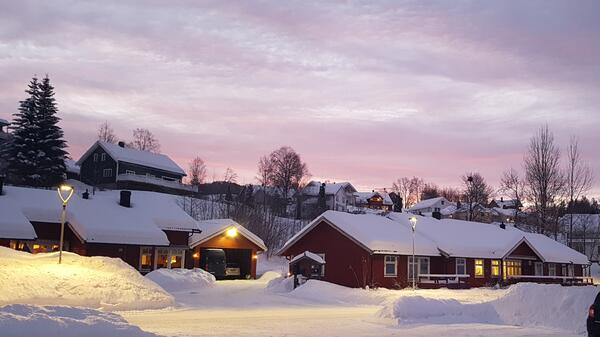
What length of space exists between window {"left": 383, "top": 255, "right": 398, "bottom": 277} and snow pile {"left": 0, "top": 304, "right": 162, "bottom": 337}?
2730cm

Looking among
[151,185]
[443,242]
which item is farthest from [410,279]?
[151,185]

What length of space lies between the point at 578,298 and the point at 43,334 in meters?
16.5

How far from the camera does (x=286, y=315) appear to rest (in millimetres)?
22719

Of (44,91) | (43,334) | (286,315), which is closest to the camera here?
(43,334)

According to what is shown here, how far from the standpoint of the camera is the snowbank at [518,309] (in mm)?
20250

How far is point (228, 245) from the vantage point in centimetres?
4850

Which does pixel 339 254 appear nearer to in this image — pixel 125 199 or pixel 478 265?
pixel 478 265

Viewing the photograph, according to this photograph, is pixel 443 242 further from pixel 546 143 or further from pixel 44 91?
pixel 44 91

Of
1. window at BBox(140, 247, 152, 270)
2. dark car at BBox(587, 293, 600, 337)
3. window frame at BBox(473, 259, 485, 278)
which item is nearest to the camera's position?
dark car at BBox(587, 293, 600, 337)

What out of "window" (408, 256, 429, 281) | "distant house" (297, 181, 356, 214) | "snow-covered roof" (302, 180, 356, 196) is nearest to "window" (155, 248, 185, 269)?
"window" (408, 256, 429, 281)

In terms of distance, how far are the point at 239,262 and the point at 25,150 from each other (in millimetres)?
25873

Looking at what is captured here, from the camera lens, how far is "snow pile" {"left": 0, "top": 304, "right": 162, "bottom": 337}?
1273 centimetres

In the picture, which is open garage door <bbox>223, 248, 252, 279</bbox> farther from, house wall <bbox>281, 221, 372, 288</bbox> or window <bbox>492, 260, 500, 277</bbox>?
window <bbox>492, 260, 500, 277</bbox>

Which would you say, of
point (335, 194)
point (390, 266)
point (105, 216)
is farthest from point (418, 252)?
point (335, 194)
